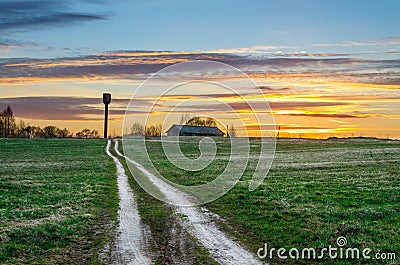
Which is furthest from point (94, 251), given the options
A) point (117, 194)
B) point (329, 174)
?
point (329, 174)

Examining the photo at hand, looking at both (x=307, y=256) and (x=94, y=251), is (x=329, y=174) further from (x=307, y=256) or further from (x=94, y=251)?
(x=94, y=251)

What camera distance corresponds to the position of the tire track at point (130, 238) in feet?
42.3

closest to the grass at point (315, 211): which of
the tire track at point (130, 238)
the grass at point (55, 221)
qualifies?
the tire track at point (130, 238)

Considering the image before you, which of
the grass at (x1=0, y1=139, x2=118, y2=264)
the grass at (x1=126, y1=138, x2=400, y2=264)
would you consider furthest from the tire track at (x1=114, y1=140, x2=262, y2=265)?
the grass at (x1=0, y1=139, x2=118, y2=264)

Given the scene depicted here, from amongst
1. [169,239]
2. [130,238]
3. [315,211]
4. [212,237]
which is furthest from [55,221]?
[315,211]

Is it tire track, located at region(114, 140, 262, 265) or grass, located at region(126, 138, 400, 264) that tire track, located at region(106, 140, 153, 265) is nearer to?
tire track, located at region(114, 140, 262, 265)

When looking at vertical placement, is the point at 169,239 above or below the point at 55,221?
above

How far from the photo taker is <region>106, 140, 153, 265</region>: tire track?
12.9 m

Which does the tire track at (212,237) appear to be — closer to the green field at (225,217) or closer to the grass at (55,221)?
the green field at (225,217)

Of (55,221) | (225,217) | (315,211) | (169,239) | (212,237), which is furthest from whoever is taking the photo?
(225,217)

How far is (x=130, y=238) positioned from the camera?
15320mm

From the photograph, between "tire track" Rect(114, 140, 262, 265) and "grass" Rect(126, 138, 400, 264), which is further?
"grass" Rect(126, 138, 400, 264)

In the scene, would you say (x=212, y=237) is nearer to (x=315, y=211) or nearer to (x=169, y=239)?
(x=169, y=239)

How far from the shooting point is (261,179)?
32.9 m
